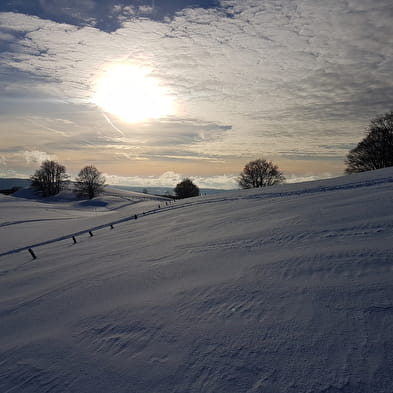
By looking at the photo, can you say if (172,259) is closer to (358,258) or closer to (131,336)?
(131,336)

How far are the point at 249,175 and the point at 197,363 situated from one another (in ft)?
178

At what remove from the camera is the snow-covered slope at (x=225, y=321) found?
2365 millimetres

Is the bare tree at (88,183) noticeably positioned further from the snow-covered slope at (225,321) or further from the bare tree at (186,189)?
the snow-covered slope at (225,321)

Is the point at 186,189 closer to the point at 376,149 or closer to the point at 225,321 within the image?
the point at 376,149

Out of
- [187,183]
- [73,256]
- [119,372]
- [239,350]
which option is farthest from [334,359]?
[187,183]

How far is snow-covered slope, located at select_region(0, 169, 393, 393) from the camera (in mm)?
2365

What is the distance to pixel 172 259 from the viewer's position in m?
5.93

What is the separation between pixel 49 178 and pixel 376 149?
2917 inches

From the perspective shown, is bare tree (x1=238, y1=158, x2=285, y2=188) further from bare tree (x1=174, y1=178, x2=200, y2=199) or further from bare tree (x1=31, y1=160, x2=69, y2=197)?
bare tree (x1=31, y1=160, x2=69, y2=197)

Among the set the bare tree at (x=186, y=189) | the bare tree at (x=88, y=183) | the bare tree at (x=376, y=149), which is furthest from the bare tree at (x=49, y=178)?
the bare tree at (x=376, y=149)

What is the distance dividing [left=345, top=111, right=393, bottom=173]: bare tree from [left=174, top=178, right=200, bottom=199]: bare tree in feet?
137

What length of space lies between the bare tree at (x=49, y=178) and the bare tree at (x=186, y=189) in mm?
32113

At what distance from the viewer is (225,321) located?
10.3ft

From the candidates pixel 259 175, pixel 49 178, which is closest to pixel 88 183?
pixel 49 178
